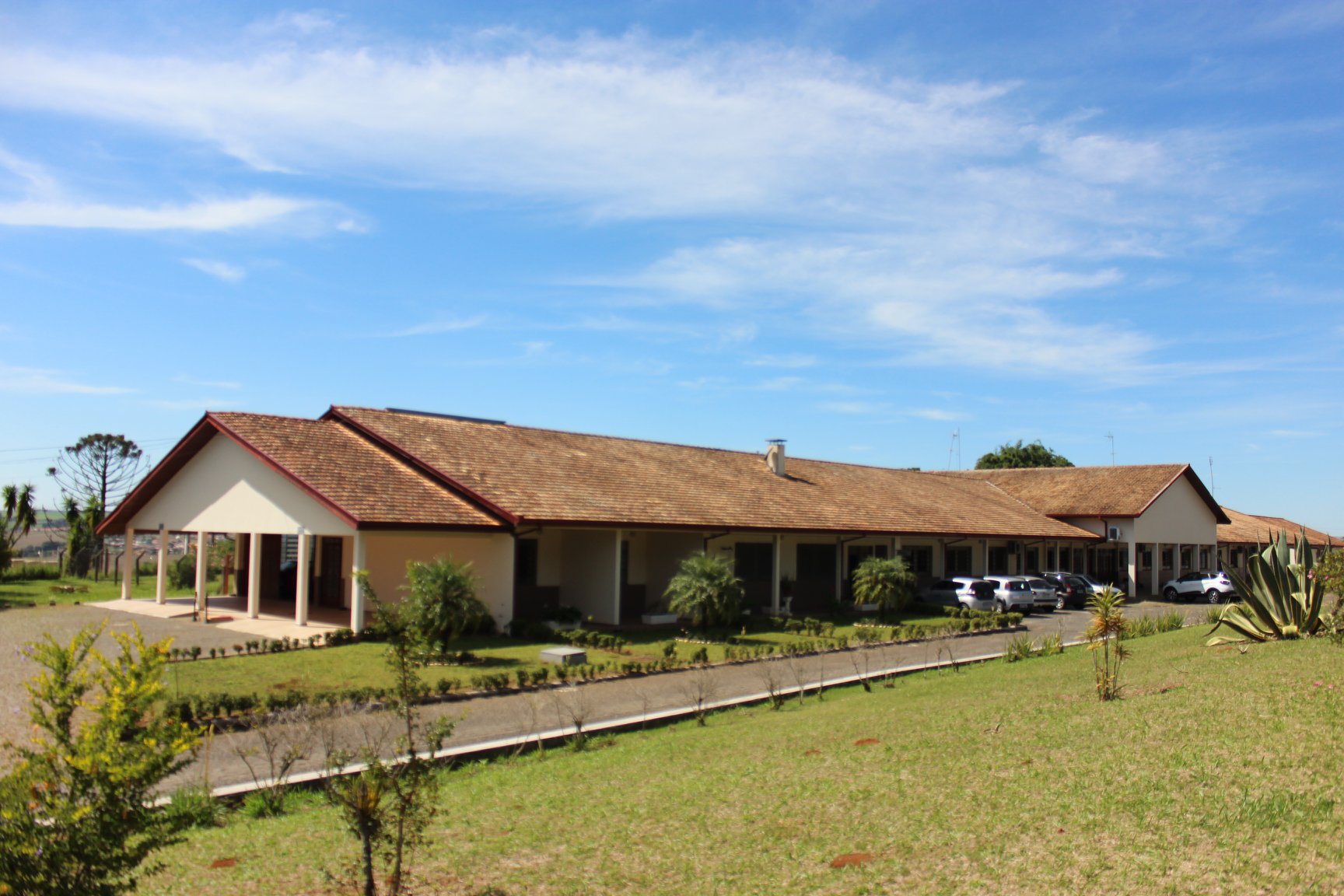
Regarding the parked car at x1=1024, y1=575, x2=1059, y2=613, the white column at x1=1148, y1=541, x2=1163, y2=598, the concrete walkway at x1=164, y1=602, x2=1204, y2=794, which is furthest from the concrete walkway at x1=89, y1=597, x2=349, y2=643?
the white column at x1=1148, y1=541, x2=1163, y2=598

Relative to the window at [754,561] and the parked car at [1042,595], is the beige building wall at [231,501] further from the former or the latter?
the parked car at [1042,595]

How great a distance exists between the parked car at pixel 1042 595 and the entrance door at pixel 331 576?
69.5ft

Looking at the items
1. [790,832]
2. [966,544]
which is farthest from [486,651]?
[966,544]

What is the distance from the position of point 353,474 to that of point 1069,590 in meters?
25.3

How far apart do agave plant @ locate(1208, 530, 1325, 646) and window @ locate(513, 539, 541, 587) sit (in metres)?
15.8

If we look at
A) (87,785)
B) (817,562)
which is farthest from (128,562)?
(87,785)

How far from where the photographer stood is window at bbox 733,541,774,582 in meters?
29.5

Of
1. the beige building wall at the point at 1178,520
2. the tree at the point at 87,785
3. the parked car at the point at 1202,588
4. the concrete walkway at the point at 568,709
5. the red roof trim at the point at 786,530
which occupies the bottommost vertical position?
the concrete walkway at the point at 568,709

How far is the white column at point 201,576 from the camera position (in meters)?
24.5

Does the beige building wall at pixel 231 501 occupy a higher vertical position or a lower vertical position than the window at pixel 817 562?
higher

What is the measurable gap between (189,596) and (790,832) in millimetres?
27415

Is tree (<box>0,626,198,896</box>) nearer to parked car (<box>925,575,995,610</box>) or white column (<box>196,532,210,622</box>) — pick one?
white column (<box>196,532,210,622</box>)

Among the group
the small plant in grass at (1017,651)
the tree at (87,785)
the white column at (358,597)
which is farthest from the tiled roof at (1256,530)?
the tree at (87,785)

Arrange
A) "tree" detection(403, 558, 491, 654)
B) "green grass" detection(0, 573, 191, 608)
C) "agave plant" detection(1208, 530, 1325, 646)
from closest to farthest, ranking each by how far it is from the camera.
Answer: "agave plant" detection(1208, 530, 1325, 646) < "tree" detection(403, 558, 491, 654) < "green grass" detection(0, 573, 191, 608)
